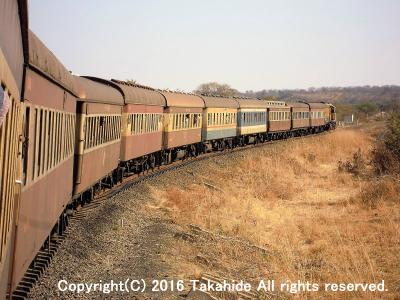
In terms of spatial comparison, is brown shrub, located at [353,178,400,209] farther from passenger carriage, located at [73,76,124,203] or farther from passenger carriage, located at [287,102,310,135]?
passenger carriage, located at [287,102,310,135]

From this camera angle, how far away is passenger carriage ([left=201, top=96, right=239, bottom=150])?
31.1 metres

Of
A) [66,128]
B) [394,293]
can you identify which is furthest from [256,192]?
[66,128]

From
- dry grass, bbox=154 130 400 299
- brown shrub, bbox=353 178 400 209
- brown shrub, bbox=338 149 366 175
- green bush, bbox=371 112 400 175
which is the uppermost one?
green bush, bbox=371 112 400 175

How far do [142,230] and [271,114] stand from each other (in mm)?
33392

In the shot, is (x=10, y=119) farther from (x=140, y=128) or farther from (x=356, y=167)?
(x=356, y=167)

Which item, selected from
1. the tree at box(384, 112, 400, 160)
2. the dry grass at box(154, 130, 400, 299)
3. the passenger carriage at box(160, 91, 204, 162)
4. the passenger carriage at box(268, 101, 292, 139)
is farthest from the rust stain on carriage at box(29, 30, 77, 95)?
the passenger carriage at box(268, 101, 292, 139)

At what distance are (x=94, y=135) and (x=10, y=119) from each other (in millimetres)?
8958

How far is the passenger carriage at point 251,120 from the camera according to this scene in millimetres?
37750

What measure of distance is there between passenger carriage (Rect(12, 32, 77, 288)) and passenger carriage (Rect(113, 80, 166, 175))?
8841 millimetres

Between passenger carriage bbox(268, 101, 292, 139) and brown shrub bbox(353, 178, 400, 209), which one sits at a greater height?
passenger carriage bbox(268, 101, 292, 139)

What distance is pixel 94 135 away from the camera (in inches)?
492

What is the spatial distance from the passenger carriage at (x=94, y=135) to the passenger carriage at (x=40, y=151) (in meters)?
2.52

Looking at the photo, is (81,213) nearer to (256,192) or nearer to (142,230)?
(142,230)

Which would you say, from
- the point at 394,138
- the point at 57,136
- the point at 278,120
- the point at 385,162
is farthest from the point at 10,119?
the point at 278,120
